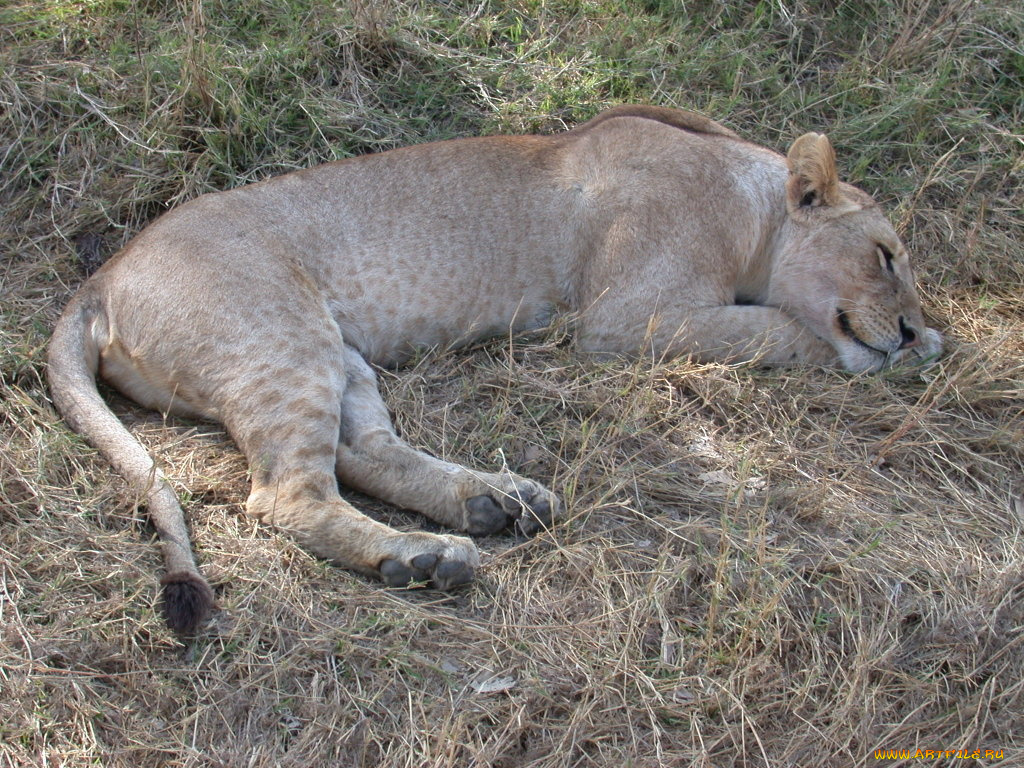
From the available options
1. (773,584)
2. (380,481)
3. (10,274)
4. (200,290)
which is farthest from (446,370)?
(10,274)

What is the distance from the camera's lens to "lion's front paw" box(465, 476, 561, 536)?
10.4 ft

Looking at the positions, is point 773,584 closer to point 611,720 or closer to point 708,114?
point 611,720

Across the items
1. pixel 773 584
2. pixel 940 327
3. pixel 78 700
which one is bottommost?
pixel 940 327

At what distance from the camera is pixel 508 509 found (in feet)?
10.4

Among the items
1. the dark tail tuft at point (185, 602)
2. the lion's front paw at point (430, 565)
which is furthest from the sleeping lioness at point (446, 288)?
the dark tail tuft at point (185, 602)

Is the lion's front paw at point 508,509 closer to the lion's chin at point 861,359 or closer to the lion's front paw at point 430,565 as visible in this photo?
the lion's front paw at point 430,565

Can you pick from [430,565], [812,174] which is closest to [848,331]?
[812,174]

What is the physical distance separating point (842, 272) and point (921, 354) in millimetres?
463

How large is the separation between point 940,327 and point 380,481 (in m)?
2.59

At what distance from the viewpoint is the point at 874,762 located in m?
2.56

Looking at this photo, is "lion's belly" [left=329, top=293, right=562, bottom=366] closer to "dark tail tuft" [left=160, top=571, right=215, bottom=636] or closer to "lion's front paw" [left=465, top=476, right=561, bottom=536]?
"lion's front paw" [left=465, top=476, right=561, bottom=536]

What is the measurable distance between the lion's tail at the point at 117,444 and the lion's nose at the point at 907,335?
9.24ft

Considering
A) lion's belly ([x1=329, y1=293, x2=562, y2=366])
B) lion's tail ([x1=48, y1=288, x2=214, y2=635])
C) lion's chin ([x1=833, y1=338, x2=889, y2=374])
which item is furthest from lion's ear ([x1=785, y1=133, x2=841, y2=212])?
lion's tail ([x1=48, y1=288, x2=214, y2=635])

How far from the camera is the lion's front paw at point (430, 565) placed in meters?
2.94
